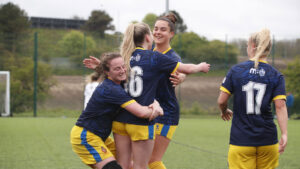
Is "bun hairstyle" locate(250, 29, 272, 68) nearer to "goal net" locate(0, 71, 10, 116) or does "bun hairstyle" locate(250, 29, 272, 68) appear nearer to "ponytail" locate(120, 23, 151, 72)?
"ponytail" locate(120, 23, 151, 72)

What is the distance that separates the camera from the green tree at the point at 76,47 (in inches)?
807


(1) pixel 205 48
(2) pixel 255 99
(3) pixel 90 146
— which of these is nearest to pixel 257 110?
(2) pixel 255 99

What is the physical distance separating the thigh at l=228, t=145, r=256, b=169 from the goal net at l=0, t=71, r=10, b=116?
1637cm

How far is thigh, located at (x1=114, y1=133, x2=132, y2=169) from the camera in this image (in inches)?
160

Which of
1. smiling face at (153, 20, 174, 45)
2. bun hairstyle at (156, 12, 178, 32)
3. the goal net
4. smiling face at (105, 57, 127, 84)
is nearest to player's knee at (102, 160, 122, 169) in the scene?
smiling face at (105, 57, 127, 84)

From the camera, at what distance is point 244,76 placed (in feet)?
11.9

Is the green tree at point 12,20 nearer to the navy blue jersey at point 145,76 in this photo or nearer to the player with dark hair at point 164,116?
the player with dark hair at point 164,116

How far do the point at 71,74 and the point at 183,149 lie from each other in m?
13.4

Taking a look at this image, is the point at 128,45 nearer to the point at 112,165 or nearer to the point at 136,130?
the point at 136,130

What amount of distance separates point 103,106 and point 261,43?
4.91 feet

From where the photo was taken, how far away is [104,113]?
3.87 m

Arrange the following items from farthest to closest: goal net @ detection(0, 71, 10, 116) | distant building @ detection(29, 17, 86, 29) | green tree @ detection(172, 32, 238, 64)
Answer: distant building @ detection(29, 17, 86, 29) → green tree @ detection(172, 32, 238, 64) → goal net @ detection(0, 71, 10, 116)

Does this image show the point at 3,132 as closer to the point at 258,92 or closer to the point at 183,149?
the point at 183,149

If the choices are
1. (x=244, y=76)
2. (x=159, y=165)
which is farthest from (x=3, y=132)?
(x=244, y=76)
